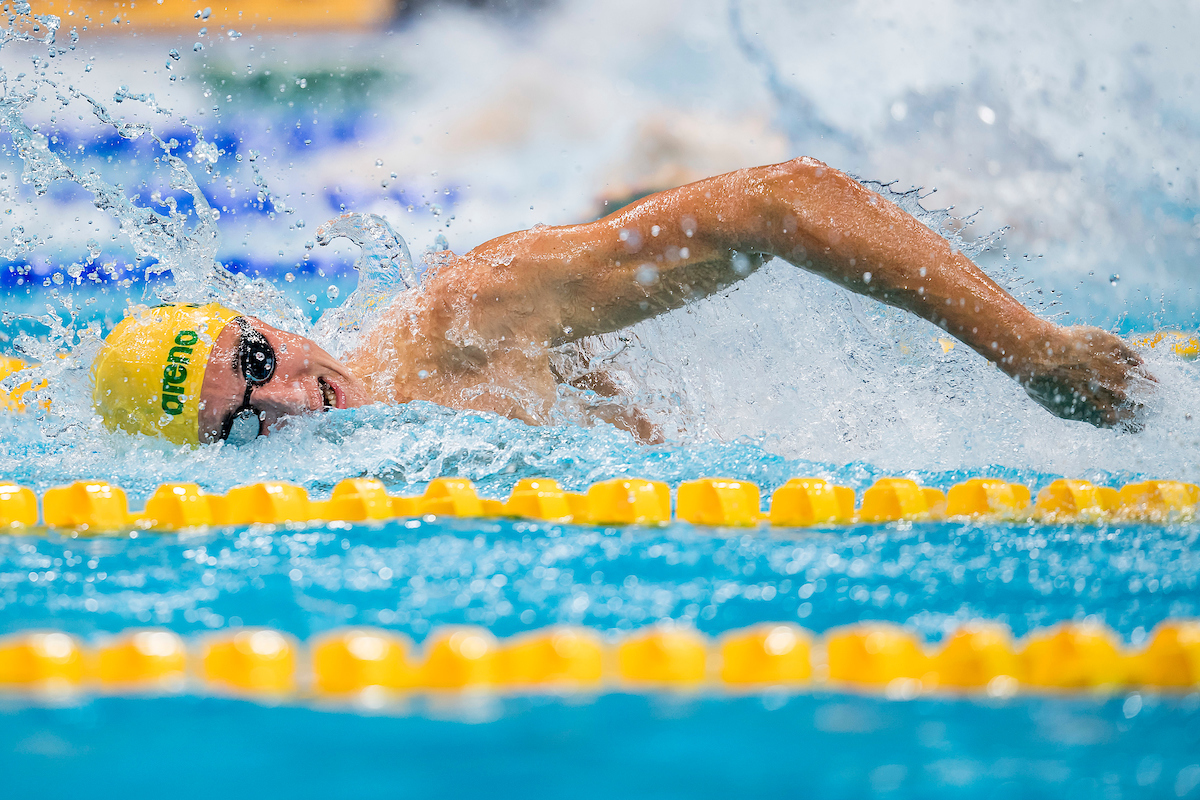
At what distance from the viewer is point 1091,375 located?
6.41ft

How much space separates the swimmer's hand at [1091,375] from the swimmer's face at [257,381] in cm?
159

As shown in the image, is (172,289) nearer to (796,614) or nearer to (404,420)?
(404,420)

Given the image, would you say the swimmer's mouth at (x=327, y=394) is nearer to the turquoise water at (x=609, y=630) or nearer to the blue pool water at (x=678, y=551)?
the blue pool water at (x=678, y=551)

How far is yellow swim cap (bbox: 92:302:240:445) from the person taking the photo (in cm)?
222

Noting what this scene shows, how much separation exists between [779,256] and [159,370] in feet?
4.76

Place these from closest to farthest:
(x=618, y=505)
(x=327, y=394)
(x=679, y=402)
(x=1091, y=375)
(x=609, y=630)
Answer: (x=609, y=630) → (x=618, y=505) → (x=1091, y=375) → (x=327, y=394) → (x=679, y=402)

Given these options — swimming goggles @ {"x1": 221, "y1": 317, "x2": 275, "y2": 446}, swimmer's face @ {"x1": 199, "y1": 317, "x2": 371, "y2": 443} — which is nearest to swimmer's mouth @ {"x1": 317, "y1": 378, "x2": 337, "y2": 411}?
swimmer's face @ {"x1": 199, "y1": 317, "x2": 371, "y2": 443}

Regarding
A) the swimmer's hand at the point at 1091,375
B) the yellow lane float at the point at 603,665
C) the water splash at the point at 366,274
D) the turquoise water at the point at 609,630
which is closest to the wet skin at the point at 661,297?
the swimmer's hand at the point at 1091,375

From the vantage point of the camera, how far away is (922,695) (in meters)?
0.89

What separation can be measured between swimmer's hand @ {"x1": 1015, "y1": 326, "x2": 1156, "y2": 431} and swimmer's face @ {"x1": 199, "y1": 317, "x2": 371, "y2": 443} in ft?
5.20

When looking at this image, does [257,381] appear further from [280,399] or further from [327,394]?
[327,394]

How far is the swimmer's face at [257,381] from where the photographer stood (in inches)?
87.7

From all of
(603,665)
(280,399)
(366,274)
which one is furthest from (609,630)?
(366,274)

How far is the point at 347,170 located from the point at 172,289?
16.0 ft
